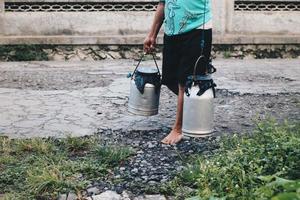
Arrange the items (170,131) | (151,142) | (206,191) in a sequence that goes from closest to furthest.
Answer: (206,191)
(151,142)
(170,131)

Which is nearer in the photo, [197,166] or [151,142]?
[197,166]

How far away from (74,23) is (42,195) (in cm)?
556

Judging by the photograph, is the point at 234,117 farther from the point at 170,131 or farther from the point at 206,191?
the point at 206,191

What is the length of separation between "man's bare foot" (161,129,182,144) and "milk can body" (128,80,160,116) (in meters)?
0.28

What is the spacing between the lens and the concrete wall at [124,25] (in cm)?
892

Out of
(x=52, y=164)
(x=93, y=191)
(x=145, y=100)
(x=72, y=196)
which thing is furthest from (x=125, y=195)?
(x=145, y=100)

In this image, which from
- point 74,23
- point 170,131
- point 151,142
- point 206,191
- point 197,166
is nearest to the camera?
point 206,191

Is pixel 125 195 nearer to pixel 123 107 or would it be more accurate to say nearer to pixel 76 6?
pixel 123 107

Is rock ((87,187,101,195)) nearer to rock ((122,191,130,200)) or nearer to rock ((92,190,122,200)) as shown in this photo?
rock ((92,190,122,200))

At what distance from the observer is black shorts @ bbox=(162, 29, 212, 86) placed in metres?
4.79

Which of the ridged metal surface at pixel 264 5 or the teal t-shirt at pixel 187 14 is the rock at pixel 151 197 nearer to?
the teal t-shirt at pixel 187 14

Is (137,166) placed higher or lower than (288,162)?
lower

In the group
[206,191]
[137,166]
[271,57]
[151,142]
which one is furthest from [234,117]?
[271,57]

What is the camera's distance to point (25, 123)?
5555 millimetres
